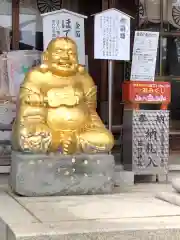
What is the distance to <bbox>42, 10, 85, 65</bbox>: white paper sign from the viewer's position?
583 cm

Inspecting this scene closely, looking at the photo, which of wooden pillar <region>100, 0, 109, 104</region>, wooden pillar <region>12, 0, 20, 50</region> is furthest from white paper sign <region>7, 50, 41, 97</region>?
wooden pillar <region>100, 0, 109, 104</region>

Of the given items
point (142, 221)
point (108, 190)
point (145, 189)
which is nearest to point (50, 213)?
point (142, 221)

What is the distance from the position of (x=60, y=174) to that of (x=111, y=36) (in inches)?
65.0

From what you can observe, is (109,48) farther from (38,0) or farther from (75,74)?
(38,0)

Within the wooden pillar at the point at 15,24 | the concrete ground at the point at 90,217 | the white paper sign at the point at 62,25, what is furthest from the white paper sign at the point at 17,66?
the concrete ground at the point at 90,217

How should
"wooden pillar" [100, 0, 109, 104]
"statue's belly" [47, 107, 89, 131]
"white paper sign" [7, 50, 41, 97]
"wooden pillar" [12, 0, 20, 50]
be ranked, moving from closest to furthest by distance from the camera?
"statue's belly" [47, 107, 89, 131] < "white paper sign" [7, 50, 41, 97] < "wooden pillar" [12, 0, 20, 50] < "wooden pillar" [100, 0, 109, 104]

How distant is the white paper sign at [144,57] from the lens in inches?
236

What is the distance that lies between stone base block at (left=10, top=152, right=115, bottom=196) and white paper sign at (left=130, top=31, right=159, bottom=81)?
4.22 feet

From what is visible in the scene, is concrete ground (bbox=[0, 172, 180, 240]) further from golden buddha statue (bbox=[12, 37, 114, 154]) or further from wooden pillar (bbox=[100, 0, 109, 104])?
wooden pillar (bbox=[100, 0, 109, 104])

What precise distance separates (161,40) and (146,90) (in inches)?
85.7

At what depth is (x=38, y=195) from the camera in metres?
4.96

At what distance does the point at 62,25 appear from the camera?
5.89 metres

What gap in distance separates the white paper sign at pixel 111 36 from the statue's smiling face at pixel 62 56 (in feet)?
1.55

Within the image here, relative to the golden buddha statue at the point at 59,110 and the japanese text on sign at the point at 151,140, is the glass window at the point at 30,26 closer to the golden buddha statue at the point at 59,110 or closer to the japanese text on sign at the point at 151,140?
the golden buddha statue at the point at 59,110
